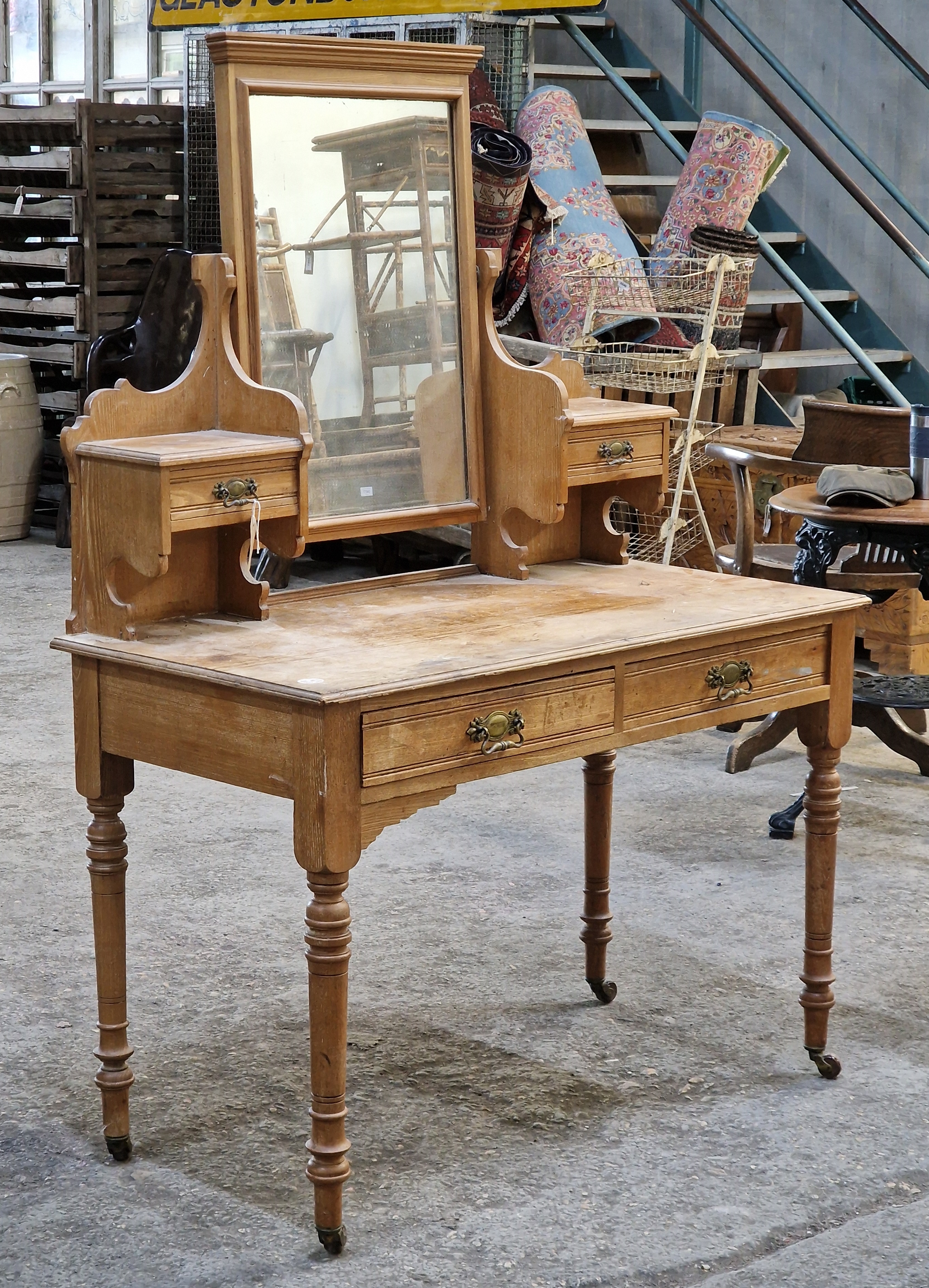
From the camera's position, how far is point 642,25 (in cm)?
931

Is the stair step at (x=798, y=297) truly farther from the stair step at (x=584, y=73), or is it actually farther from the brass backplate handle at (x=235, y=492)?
the brass backplate handle at (x=235, y=492)

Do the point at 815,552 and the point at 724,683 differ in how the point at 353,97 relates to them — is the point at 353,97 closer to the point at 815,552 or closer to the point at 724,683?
the point at 724,683

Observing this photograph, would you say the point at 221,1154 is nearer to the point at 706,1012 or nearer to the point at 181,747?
the point at 181,747

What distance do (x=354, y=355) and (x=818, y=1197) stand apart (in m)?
1.63

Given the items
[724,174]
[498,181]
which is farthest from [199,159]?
[724,174]

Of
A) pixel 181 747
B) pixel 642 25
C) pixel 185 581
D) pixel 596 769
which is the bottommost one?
pixel 596 769

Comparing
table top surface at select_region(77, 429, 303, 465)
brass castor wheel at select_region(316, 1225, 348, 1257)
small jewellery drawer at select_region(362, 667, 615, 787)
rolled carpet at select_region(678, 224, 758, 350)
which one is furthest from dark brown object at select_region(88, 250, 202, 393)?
brass castor wheel at select_region(316, 1225, 348, 1257)

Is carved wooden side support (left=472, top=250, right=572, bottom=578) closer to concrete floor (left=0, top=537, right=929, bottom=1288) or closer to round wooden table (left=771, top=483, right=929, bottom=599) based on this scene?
concrete floor (left=0, top=537, right=929, bottom=1288)

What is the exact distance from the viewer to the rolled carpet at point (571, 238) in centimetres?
696

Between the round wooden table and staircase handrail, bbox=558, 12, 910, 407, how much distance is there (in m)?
2.54

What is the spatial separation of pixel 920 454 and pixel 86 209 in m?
5.33

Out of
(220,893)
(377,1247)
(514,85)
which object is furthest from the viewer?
(514,85)

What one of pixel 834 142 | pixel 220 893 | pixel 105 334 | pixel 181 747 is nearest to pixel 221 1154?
pixel 181 747

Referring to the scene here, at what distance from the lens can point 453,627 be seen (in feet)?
9.04
